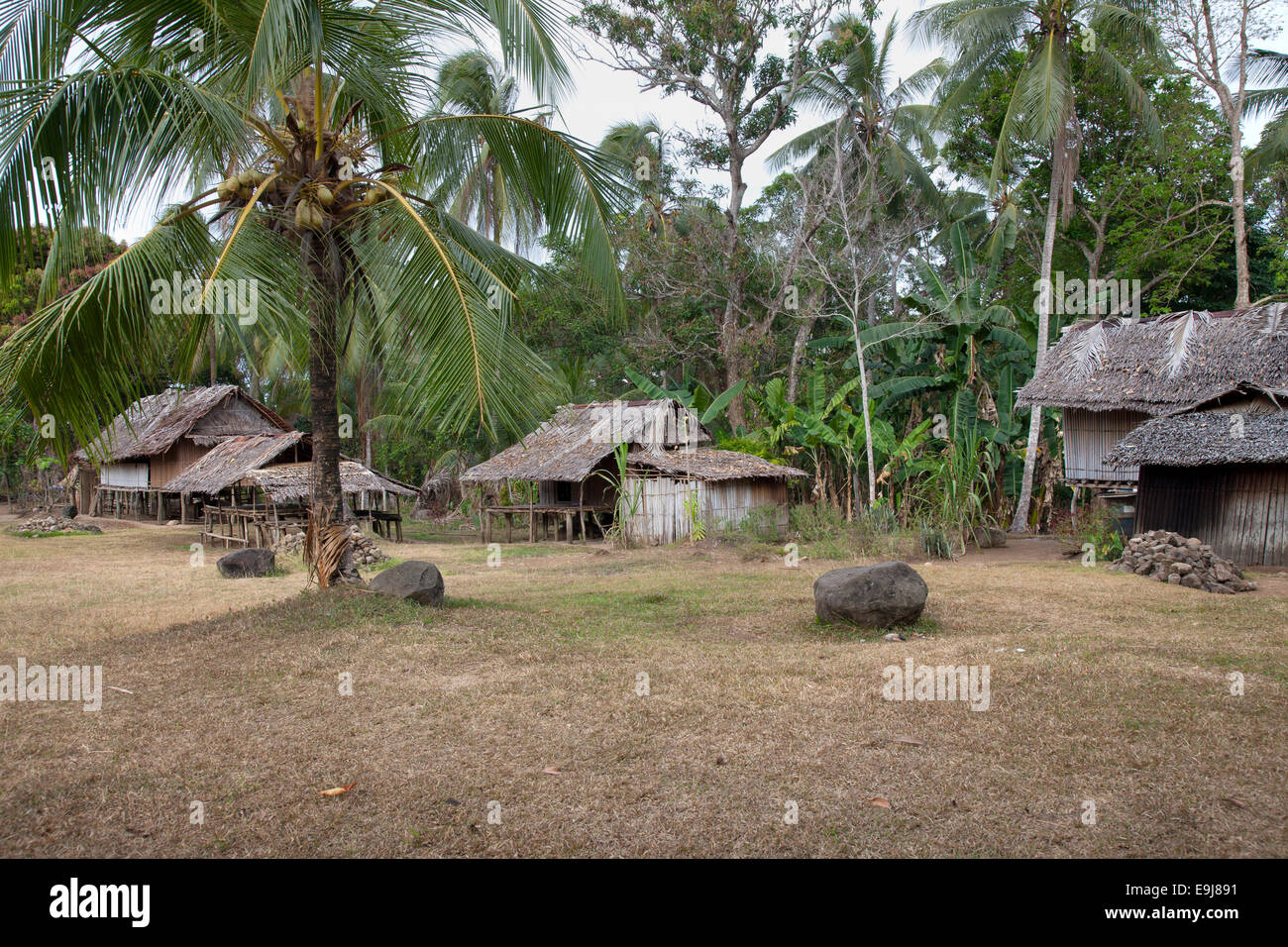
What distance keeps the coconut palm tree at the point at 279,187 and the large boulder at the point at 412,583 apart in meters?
0.90

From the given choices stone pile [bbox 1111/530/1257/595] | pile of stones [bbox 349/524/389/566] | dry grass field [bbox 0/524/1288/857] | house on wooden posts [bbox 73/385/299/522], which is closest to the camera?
dry grass field [bbox 0/524/1288/857]

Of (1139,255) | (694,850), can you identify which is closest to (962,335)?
(1139,255)

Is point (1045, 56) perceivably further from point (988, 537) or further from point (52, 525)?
point (52, 525)

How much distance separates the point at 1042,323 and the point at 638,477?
9696mm

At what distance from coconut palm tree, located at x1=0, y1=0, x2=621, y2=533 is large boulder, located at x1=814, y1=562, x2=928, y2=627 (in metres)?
3.44

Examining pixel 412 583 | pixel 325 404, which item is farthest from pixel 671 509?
pixel 325 404

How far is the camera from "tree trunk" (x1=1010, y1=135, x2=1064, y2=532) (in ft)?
62.1

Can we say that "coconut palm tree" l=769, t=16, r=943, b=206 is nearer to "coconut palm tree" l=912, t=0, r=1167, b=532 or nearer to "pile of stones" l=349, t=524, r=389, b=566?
"coconut palm tree" l=912, t=0, r=1167, b=532

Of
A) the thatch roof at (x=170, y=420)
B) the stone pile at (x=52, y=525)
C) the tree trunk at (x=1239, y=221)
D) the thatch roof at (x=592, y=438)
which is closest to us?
the tree trunk at (x=1239, y=221)

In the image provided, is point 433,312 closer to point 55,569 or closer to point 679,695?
point 679,695

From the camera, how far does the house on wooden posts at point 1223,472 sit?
12.5m

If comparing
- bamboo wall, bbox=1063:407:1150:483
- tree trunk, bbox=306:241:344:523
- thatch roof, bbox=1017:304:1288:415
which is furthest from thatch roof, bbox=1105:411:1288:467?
tree trunk, bbox=306:241:344:523

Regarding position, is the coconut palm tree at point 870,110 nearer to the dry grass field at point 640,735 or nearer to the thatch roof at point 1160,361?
the thatch roof at point 1160,361

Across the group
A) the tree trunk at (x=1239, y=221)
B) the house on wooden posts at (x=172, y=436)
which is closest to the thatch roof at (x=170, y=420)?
the house on wooden posts at (x=172, y=436)
